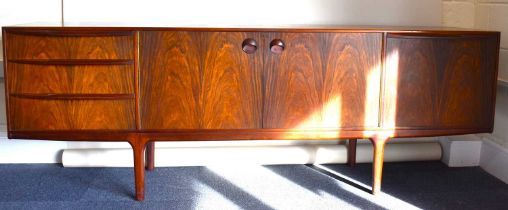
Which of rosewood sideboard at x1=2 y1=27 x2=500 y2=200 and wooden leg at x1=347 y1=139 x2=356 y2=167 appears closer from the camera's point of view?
rosewood sideboard at x1=2 y1=27 x2=500 y2=200

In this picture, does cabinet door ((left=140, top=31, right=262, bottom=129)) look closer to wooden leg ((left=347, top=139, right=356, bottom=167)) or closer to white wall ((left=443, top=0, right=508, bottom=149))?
wooden leg ((left=347, top=139, right=356, bottom=167))

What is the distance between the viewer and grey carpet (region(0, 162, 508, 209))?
2.29 meters

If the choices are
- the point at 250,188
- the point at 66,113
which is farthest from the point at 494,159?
the point at 66,113

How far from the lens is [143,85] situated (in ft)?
7.09

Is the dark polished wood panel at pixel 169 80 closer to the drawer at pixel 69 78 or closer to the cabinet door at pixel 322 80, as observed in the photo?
the drawer at pixel 69 78

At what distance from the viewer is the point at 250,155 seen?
109 inches

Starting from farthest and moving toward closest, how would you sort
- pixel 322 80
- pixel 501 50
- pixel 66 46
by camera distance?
pixel 501 50 < pixel 322 80 < pixel 66 46

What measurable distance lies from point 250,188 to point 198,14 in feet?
2.67

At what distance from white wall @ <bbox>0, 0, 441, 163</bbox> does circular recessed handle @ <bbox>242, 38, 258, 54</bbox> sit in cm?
41

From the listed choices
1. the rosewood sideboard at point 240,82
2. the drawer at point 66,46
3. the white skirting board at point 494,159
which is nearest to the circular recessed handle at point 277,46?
the rosewood sideboard at point 240,82

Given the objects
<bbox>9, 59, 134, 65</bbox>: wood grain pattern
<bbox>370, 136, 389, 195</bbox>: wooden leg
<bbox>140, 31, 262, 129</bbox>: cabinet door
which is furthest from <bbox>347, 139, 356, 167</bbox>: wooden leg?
<bbox>9, 59, 134, 65</bbox>: wood grain pattern

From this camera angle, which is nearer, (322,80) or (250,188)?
(322,80)

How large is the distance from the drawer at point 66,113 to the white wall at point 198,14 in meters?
0.51

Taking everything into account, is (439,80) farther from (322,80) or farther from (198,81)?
(198,81)
